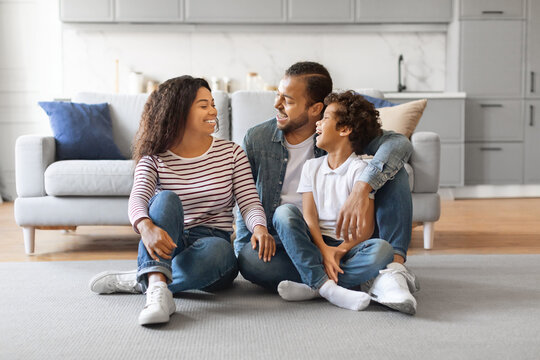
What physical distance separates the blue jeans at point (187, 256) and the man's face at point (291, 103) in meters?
0.46

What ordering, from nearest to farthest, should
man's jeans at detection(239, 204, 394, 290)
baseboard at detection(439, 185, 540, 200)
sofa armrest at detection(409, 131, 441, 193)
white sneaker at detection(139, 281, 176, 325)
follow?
white sneaker at detection(139, 281, 176, 325)
man's jeans at detection(239, 204, 394, 290)
sofa armrest at detection(409, 131, 441, 193)
baseboard at detection(439, 185, 540, 200)

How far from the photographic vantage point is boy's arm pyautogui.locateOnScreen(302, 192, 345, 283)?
195 cm

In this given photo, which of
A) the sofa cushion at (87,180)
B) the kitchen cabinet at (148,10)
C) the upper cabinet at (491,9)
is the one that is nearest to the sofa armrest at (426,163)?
the sofa cushion at (87,180)

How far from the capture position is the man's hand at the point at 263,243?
6.31ft

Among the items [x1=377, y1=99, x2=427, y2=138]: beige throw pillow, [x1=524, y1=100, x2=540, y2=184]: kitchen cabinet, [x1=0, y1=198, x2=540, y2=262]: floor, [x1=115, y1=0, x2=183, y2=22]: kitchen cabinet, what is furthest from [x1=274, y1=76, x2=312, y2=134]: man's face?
[x1=524, y1=100, x2=540, y2=184]: kitchen cabinet

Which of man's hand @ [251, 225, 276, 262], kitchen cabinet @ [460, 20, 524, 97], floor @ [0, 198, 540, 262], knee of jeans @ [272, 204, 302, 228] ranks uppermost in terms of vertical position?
kitchen cabinet @ [460, 20, 524, 97]

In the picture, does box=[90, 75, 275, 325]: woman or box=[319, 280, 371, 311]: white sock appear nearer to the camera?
box=[319, 280, 371, 311]: white sock

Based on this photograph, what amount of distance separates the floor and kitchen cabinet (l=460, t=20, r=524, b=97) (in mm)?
1256

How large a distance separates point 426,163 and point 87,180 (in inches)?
63.3

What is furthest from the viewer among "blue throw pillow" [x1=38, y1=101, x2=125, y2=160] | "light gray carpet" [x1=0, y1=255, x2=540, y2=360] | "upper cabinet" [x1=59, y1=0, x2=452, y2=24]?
"upper cabinet" [x1=59, y1=0, x2=452, y2=24]

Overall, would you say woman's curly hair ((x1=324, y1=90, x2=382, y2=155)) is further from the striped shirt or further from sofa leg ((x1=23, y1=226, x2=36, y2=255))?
sofa leg ((x1=23, y1=226, x2=36, y2=255))

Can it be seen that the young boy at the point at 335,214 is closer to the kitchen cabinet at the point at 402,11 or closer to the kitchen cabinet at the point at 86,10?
the kitchen cabinet at the point at 402,11

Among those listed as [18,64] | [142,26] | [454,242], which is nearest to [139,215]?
[454,242]

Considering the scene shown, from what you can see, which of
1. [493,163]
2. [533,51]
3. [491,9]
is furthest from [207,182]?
[533,51]
